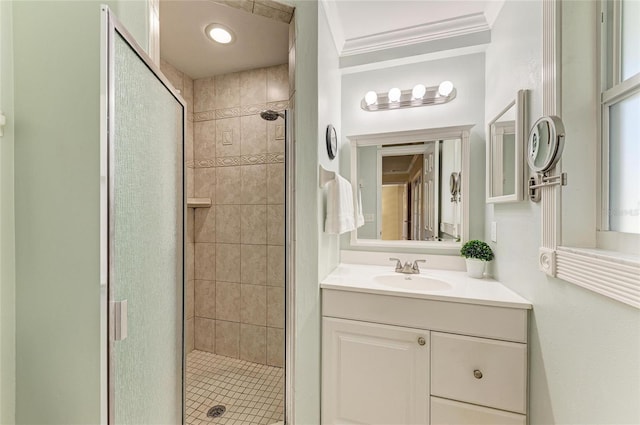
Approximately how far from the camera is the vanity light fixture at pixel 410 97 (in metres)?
1.75

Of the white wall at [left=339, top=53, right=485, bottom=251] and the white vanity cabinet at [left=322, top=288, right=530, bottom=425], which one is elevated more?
the white wall at [left=339, top=53, right=485, bottom=251]

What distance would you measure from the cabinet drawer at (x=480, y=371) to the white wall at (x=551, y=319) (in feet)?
0.20

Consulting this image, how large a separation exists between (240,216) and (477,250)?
176cm

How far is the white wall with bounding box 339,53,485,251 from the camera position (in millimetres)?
1729

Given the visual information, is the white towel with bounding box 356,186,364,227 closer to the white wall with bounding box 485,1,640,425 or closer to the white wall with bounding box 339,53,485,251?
the white wall with bounding box 339,53,485,251

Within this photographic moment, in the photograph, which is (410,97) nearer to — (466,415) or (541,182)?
(541,182)

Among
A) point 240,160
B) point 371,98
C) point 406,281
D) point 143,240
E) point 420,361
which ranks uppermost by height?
point 371,98

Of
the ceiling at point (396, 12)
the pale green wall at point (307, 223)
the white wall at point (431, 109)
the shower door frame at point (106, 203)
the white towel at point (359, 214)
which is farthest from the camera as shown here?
the white towel at point (359, 214)

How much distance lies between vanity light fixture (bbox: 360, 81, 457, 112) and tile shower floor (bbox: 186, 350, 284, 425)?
219 centimetres

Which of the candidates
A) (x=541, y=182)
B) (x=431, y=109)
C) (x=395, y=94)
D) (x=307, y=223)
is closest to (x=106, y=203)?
(x=307, y=223)

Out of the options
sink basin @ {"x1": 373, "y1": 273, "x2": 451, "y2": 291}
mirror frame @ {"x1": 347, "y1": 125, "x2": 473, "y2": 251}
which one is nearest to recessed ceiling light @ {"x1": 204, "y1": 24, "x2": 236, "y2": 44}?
mirror frame @ {"x1": 347, "y1": 125, "x2": 473, "y2": 251}

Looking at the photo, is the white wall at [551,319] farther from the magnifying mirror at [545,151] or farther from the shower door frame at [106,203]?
the shower door frame at [106,203]

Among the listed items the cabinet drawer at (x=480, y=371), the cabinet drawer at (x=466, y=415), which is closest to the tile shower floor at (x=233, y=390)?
the cabinet drawer at (x=466, y=415)

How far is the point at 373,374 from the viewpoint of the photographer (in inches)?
50.6
